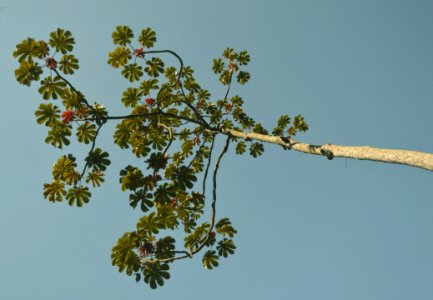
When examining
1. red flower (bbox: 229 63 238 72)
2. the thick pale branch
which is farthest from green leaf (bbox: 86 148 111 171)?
red flower (bbox: 229 63 238 72)

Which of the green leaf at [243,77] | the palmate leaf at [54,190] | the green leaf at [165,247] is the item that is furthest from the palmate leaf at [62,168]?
the green leaf at [243,77]

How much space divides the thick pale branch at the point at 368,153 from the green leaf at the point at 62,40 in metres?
4.17

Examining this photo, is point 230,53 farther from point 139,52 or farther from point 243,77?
point 139,52

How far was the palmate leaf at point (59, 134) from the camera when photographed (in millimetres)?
6328

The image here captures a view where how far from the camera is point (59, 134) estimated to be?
638 centimetres

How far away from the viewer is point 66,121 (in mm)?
6148

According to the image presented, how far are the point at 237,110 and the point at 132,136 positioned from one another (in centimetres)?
367

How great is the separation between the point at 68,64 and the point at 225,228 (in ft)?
15.0

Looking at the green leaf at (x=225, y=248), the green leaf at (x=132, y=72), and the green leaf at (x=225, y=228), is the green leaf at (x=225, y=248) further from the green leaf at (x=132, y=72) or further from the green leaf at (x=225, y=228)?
the green leaf at (x=132, y=72)

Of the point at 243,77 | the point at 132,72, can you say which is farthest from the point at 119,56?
the point at 243,77

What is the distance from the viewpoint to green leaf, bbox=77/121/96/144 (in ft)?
21.5

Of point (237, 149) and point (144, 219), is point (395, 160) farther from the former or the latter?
point (237, 149)

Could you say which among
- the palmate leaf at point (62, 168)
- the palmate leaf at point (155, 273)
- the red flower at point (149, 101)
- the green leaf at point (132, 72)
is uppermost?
the green leaf at point (132, 72)

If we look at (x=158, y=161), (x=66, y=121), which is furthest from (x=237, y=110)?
(x=66, y=121)
